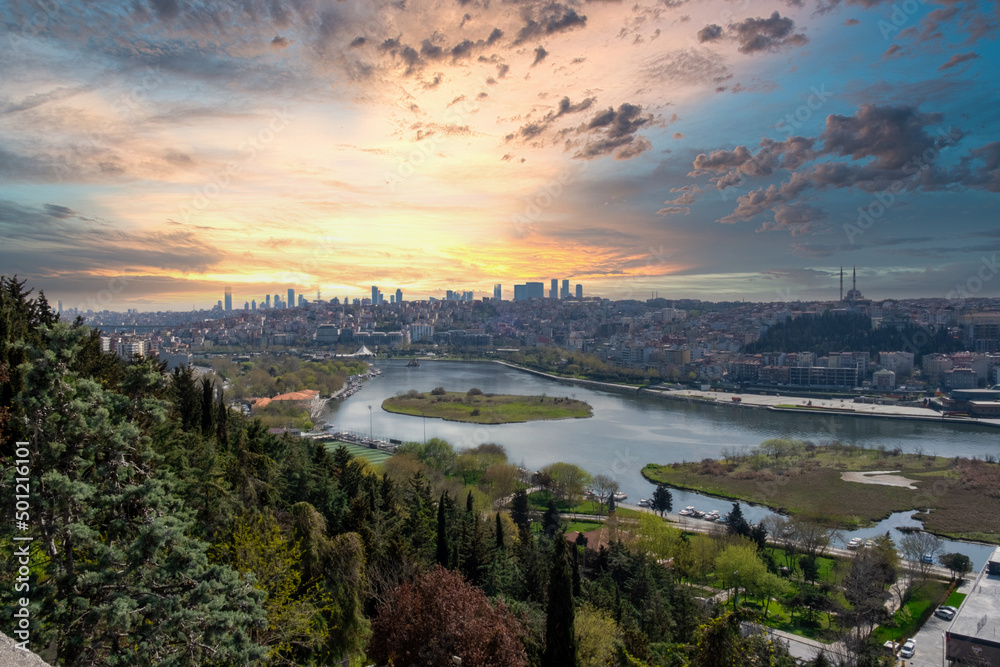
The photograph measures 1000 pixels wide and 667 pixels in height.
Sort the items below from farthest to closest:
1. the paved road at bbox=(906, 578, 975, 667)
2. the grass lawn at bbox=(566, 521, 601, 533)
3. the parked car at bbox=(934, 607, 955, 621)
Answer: the grass lawn at bbox=(566, 521, 601, 533)
the parked car at bbox=(934, 607, 955, 621)
the paved road at bbox=(906, 578, 975, 667)

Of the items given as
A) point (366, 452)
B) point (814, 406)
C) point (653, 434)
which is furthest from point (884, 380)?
point (366, 452)

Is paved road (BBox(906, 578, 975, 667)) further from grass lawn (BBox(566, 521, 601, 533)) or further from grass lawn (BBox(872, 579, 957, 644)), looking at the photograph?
grass lawn (BBox(566, 521, 601, 533))

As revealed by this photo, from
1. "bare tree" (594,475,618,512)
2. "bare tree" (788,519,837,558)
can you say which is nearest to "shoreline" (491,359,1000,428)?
"bare tree" (594,475,618,512)

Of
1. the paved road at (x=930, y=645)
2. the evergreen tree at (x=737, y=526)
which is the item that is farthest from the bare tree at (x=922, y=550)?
the evergreen tree at (x=737, y=526)

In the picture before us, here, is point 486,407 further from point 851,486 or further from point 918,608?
point 918,608

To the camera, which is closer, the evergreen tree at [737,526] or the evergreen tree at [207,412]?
the evergreen tree at [207,412]

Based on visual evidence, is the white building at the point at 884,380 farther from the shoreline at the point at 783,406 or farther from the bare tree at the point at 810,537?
the bare tree at the point at 810,537
